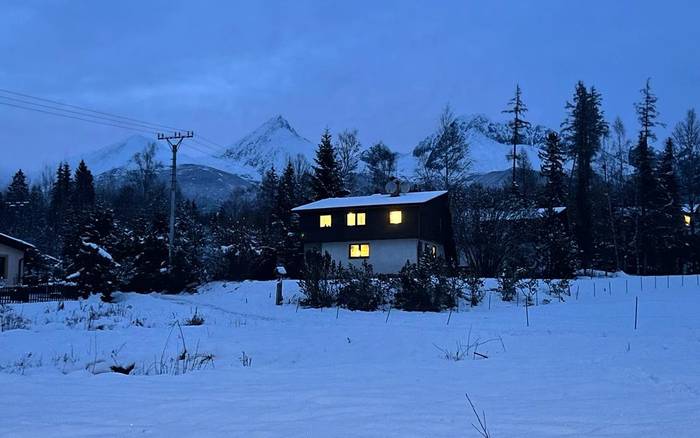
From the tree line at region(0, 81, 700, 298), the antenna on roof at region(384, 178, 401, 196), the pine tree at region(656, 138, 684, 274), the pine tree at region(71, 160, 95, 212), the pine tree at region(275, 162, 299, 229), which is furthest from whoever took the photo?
the pine tree at region(71, 160, 95, 212)

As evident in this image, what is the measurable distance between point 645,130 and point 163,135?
3933 centimetres

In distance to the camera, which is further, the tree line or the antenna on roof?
the antenna on roof

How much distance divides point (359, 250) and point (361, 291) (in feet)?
69.6

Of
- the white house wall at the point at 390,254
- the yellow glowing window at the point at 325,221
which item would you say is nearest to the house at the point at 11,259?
the yellow glowing window at the point at 325,221

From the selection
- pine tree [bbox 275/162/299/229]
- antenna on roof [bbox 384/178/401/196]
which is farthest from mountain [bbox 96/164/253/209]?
antenna on roof [bbox 384/178/401/196]

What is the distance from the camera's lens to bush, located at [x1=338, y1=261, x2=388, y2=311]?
22.1m

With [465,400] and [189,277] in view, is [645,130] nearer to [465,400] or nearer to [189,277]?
[189,277]

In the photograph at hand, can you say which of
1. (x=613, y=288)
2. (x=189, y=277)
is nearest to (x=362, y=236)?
(x=189, y=277)

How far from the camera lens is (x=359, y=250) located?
1708 inches

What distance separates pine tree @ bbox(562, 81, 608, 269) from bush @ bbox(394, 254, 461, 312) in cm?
3075

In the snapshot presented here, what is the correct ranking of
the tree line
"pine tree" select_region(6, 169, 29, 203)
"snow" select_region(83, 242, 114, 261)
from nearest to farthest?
"snow" select_region(83, 242, 114, 261) → the tree line → "pine tree" select_region(6, 169, 29, 203)

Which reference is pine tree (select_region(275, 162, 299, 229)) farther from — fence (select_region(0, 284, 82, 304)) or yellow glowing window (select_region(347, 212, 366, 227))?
fence (select_region(0, 284, 82, 304))

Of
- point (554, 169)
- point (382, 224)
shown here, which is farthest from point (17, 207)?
point (554, 169)

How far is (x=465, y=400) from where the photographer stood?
6.30 metres
